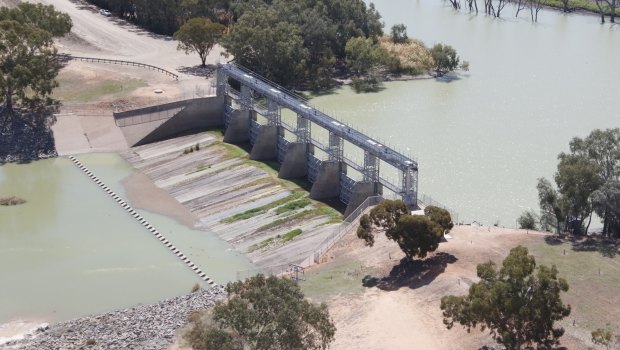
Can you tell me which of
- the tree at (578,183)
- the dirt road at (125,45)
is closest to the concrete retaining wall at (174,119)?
the dirt road at (125,45)

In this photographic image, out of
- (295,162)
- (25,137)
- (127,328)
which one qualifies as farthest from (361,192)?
(25,137)

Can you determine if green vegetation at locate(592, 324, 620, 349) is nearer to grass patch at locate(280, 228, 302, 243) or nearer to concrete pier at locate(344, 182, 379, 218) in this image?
concrete pier at locate(344, 182, 379, 218)

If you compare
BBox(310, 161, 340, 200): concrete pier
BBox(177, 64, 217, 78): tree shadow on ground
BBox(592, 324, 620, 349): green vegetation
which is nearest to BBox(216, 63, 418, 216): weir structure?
BBox(310, 161, 340, 200): concrete pier

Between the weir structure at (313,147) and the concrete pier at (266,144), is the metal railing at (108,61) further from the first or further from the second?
the concrete pier at (266,144)

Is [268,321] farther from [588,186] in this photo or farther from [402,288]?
[588,186]

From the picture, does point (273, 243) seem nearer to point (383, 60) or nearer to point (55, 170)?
point (55, 170)
